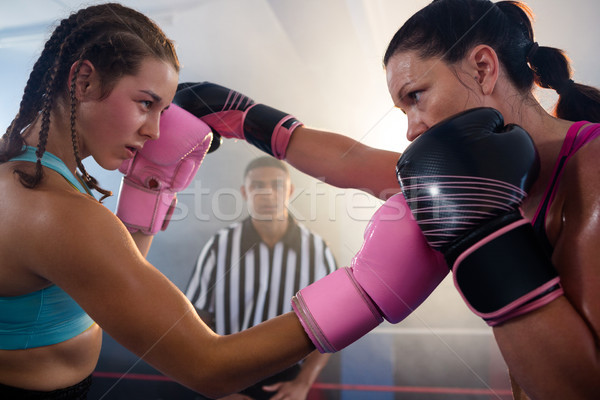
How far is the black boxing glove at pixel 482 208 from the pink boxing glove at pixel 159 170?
79 cm

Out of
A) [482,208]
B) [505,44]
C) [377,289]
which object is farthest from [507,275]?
[505,44]

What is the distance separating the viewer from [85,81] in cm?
92

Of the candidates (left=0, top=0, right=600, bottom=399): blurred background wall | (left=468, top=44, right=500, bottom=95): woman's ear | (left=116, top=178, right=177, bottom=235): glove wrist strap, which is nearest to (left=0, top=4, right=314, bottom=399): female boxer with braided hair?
(left=116, top=178, right=177, bottom=235): glove wrist strap

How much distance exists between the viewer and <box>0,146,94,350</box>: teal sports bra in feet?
2.60

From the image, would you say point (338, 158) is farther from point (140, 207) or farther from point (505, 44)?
point (140, 207)

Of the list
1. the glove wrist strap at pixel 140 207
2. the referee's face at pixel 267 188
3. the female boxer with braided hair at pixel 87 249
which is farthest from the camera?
the referee's face at pixel 267 188

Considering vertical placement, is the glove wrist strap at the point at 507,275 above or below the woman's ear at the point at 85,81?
below

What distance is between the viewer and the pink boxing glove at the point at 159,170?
48.7 inches

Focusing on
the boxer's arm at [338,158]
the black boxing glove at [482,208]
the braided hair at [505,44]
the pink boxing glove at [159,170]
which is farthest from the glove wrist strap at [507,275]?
the pink boxing glove at [159,170]

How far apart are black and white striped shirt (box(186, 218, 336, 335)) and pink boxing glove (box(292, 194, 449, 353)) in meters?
2.01

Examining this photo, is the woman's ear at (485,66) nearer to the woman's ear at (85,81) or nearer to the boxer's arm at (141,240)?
the woman's ear at (85,81)

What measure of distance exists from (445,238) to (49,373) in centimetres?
91

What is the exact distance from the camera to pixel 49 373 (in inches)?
33.2

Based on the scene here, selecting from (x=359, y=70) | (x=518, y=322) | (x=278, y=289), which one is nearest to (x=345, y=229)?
(x=278, y=289)
